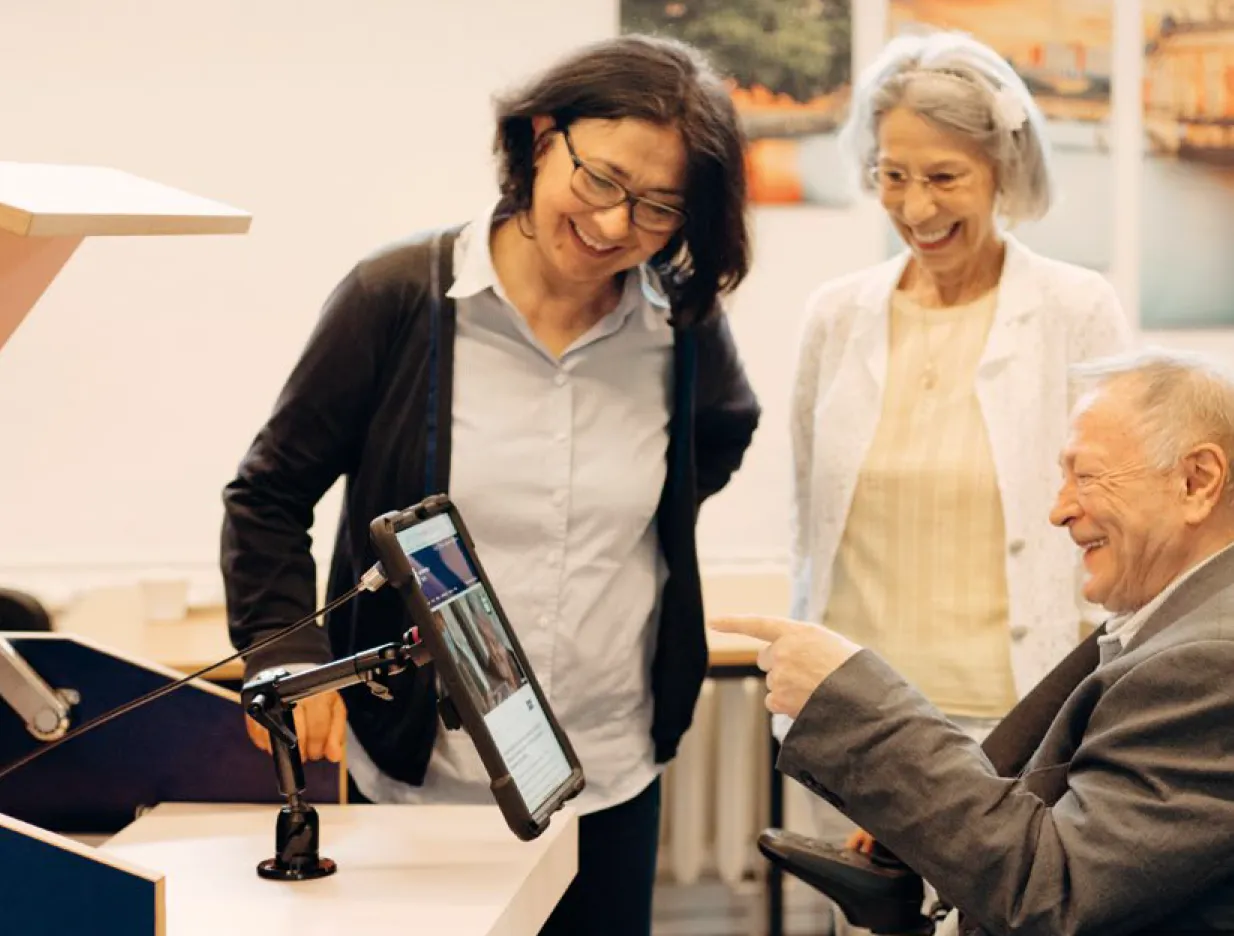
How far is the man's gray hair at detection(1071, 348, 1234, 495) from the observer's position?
58.4 inches

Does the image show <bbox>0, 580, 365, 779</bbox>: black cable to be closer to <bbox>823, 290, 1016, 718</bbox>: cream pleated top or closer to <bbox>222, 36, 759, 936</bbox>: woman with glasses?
<bbox>222, 36, 759, 936</bbox>: woman with glasses

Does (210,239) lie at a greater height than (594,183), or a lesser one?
lesser

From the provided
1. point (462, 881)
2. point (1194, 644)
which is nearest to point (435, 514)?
point (462, 881)

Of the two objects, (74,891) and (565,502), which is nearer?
(74,891)

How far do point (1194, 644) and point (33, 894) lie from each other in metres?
0.96

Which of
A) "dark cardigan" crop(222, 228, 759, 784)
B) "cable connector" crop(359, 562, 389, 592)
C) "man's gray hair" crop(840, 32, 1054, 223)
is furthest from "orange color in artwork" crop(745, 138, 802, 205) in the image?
"cable connector" crop(359, 562, 389, 592)

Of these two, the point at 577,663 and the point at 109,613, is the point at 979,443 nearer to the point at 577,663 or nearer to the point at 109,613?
the point at 577,663

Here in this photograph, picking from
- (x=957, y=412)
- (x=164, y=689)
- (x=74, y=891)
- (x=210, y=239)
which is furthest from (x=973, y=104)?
(x=210, y=239)

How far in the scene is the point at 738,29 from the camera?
11.2 ft

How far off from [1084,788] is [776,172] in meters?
2.28

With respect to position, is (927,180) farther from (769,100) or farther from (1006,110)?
(769,100)

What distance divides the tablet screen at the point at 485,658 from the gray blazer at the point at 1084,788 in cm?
25

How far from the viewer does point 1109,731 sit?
1.37 metres

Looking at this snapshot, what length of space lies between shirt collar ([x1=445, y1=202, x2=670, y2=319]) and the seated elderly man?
0.56 meters
